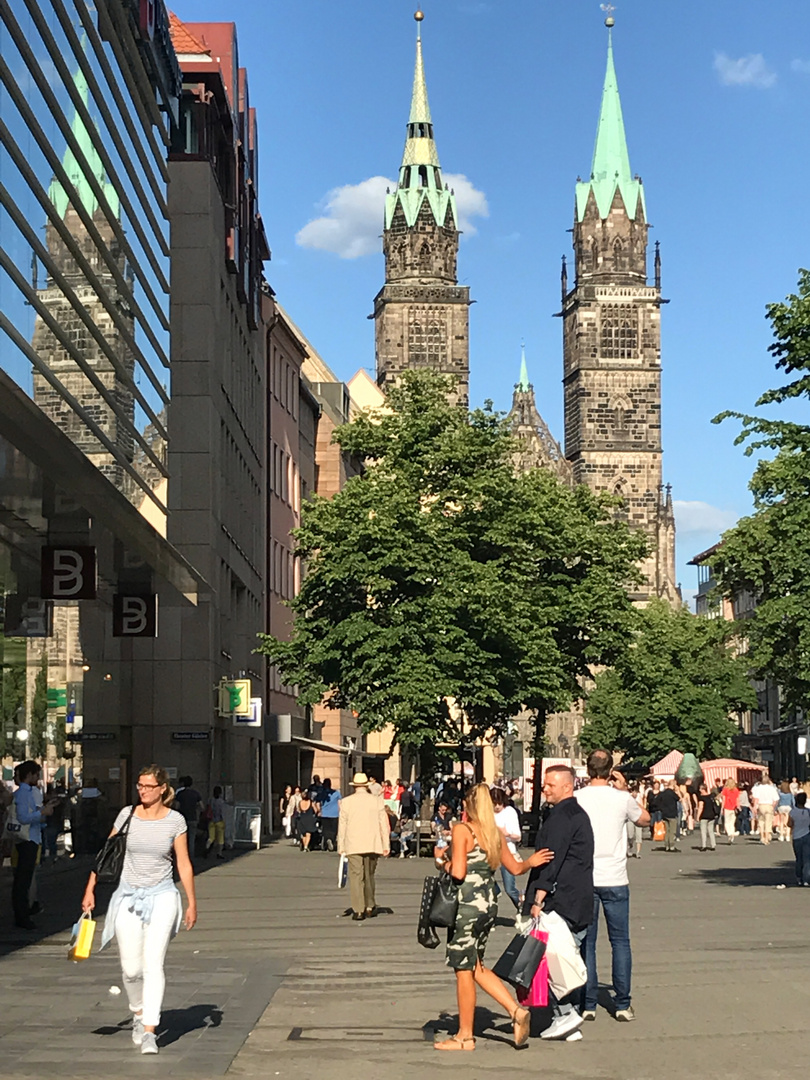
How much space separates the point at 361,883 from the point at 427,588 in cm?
1981

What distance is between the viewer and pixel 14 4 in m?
20.8

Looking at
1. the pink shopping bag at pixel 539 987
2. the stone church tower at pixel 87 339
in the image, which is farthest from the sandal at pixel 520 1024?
the stone church tower at pixel 87 339

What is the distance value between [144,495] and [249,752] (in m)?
17.3

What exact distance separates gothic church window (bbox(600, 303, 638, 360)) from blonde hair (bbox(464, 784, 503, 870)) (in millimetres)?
120883

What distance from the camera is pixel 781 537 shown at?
83.8 ft

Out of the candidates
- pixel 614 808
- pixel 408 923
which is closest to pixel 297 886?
pixel 408 923

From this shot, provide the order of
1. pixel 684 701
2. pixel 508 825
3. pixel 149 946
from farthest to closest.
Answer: pixel 684 701
pixel 508 825
pixel 149 946

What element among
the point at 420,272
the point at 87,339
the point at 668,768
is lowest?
the point at 668,768

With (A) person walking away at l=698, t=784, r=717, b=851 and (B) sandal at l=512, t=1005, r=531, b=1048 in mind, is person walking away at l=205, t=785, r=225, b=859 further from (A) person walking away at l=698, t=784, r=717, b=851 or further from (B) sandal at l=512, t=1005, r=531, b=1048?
(B) sandal at l=512, t=1005, r=531, b=1048

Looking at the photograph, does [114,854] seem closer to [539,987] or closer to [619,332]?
[539,987]

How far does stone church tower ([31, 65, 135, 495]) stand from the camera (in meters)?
24.2

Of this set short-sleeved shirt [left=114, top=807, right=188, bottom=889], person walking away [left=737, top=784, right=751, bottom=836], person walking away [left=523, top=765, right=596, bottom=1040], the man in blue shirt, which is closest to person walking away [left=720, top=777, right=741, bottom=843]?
person walking away [left=737, top=784, right=751, bottom=836]

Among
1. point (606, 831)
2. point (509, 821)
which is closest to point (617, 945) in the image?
point (606, 831)

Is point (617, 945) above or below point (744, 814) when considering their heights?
below
